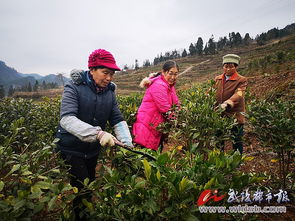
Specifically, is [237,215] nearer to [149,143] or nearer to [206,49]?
[149,143]

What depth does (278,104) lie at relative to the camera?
89.3 inches

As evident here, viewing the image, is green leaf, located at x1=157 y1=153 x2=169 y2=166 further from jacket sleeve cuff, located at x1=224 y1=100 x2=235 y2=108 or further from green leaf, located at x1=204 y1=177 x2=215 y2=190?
jacket sleeve cuff, located at x1=224 y1=100 x2=235 y2=108

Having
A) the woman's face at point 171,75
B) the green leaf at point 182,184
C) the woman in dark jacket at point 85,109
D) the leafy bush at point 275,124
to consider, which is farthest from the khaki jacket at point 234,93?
the green leaf at point 182,184

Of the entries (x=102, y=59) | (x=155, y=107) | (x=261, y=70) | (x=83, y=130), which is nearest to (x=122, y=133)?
(x=83, y=130)

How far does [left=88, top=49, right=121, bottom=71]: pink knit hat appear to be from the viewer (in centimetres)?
183

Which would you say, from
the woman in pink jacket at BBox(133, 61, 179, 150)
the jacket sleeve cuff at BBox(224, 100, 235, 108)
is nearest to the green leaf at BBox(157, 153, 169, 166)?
the woman in pink jacket at BBox(133, 61, 179, 150)

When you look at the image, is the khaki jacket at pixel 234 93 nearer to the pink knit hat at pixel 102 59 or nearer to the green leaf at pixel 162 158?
the pink knit hat at pixel 102 59

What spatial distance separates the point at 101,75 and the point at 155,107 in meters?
1.02

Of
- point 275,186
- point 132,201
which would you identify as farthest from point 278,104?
point 132,201

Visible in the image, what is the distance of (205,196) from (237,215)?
46cm

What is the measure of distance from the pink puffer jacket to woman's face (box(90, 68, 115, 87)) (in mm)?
843

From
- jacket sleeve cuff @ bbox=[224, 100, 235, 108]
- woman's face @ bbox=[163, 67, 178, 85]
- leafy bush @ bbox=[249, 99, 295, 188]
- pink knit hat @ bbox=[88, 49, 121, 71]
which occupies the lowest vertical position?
leafy bush @ bbox=[249, 99, 295, 188]

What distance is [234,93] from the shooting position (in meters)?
3.29

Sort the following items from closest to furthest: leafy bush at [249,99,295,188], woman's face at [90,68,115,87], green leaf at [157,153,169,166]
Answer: green leaf at [157,153,169,166] → woman's face at [90,68,115,87] → leafy bush at [249,99,295,188]
